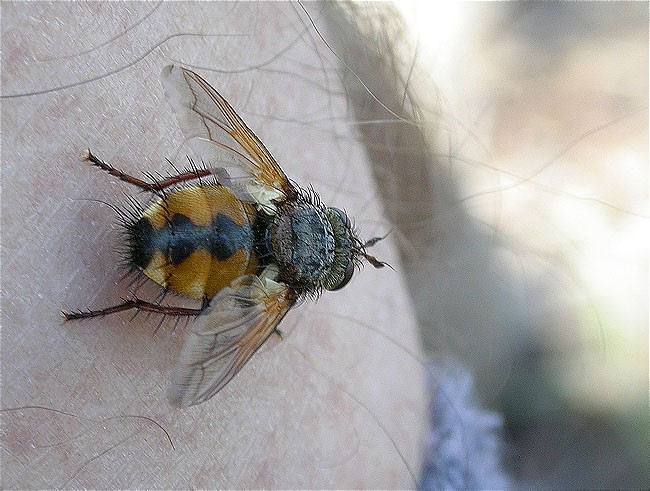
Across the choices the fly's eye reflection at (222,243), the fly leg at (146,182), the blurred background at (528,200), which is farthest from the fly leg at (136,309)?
the blurred background at (528,200)

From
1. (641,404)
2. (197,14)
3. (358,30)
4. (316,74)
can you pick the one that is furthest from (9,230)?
(641,404)

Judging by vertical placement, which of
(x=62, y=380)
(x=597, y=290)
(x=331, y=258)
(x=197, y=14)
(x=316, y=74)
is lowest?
(x=62, y=380)

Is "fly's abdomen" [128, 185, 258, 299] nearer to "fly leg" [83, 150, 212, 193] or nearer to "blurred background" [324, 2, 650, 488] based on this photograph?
"fly leg" [83, 150, 212, 193]

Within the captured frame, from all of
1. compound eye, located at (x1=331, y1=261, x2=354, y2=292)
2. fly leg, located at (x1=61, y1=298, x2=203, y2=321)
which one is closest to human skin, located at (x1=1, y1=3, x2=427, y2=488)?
fly leg, located at (x1=61, y1=298, x2=203, y2=321)

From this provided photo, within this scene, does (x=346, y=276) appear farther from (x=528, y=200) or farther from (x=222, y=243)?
(x=528, y=200)

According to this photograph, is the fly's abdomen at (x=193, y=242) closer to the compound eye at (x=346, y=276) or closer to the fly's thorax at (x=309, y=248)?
the fly's thorax at (x=309, y=248)

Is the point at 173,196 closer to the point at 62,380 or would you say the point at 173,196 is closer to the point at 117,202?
the point at 117,202
